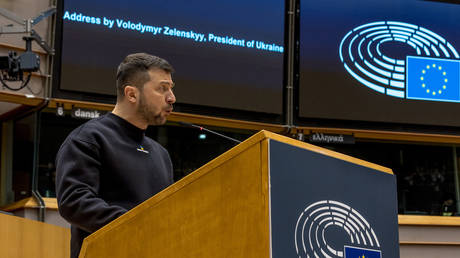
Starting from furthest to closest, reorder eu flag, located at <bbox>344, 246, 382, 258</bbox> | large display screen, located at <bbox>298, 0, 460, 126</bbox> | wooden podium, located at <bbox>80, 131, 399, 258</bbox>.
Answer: large display screen, located at <bbox>298, 0, 460, 126</bbox> → eu flag, located at <bbox>344, 246, 382, 258</bbox> → wooden podium, located at <bbox>80, 131, 399, 258</bbox>

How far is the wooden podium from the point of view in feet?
4.64

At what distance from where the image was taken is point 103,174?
78.5 inches

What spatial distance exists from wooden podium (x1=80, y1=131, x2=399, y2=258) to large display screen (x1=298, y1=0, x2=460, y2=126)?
708 centimetres

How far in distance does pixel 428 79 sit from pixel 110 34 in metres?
4.30

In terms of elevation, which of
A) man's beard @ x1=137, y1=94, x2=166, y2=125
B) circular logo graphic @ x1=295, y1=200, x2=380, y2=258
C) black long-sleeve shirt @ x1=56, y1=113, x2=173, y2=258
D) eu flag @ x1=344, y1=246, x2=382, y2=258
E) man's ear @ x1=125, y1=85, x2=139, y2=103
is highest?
man's ear @ x1=125, y1=85, x2=139, y2=103

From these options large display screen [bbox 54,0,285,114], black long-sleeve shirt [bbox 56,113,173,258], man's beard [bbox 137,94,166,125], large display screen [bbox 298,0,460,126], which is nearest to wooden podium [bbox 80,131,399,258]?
black long-sleeve shirt [bbox 56,113,173,258]

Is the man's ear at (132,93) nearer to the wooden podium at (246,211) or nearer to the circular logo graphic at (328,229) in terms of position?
the wooden podium at (246,211)

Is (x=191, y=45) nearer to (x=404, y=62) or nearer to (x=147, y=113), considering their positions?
(x=404, y=62)

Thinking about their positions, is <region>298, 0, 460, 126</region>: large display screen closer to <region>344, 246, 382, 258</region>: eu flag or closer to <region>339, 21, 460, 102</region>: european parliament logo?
<region>339, 21, 460, 102</region>: european parliament logo

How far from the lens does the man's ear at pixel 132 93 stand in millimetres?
2104

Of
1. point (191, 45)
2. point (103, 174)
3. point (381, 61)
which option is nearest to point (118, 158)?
point (103, 174)

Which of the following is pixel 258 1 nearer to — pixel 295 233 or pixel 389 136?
pixel 389 136

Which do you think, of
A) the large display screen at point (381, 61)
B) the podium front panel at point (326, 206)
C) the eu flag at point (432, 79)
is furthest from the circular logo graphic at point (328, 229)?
the eu flag at point (432, 79)

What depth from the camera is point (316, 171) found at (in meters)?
1.57
